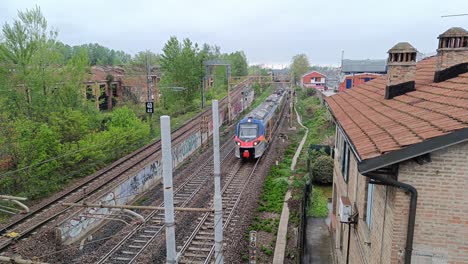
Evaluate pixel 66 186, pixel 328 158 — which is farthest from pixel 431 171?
pixel 66 186

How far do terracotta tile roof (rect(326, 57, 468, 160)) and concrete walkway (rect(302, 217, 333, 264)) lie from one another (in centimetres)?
595

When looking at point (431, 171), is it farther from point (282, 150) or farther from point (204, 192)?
point (282, 150)

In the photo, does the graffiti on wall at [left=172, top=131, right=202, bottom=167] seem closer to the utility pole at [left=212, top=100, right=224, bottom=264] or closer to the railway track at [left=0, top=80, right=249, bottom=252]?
the railway track at [left=0, top=80, right=249, bottom=252]

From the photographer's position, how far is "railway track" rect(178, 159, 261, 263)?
40.3 ft

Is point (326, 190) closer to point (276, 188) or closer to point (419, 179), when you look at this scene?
point (276, 188)

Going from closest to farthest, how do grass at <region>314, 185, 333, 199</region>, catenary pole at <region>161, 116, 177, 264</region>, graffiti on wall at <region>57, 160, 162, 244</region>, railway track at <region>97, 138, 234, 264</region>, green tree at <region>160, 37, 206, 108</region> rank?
catenary pole at <region>161, 116, 177, 264</region> < railway track at <region>97, 138, 234, 264</region> < graffiti on wall at <region>57, 160, 162, 244</region> < grass at <region>314, 185, 333, 199</region> < green tree at <region>160, 37, 206, 108</region>

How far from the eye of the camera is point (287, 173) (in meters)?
21.7

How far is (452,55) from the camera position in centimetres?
828

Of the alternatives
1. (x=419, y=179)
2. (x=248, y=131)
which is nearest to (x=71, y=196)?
(x=248, y=131)

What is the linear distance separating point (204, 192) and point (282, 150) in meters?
11.2

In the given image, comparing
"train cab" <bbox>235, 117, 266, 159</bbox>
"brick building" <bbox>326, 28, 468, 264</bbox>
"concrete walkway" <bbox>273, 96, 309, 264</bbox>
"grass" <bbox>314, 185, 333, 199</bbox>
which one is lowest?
"grass" <bbox>314, 185, 333, 199</bbox>

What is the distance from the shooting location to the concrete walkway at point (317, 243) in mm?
12992

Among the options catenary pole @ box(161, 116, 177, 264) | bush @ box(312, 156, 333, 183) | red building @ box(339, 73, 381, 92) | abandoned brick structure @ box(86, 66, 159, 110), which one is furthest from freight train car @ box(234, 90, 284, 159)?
red building @ box(339, 73, 381, 92)

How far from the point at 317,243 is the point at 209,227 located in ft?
14.5
